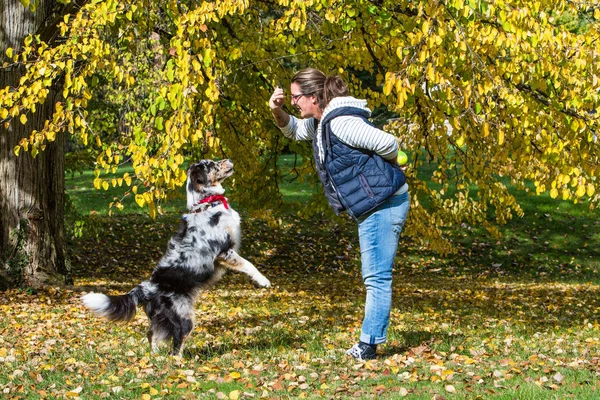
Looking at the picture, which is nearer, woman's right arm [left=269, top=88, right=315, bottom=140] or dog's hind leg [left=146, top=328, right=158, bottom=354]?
woman's right arm [left=269, top=88, right=315, bottom=140]

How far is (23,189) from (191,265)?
196 inches

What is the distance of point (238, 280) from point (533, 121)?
26.1 feet

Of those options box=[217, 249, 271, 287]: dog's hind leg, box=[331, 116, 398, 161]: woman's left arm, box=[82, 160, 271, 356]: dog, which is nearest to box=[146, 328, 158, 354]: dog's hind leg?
box=[82, 160, 271, 356]: dog

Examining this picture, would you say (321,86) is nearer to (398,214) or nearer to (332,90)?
(332,90)

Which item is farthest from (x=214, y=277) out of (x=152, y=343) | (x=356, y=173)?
(x=356, y=173)

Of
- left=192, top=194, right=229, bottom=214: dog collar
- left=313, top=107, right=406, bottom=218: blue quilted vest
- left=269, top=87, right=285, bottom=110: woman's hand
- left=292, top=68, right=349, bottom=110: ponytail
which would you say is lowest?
left=192, top=194, right=229, bottom=214: dog collar

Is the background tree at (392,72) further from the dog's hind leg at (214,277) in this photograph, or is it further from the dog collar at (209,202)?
the dog's hind leg at (214,277)

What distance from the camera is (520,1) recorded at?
18.8ft

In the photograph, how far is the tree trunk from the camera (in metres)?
9.56

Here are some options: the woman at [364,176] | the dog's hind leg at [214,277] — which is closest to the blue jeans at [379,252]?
the woman at [364,176]

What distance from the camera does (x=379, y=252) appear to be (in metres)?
5.06

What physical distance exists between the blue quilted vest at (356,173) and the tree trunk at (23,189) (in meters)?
5.85

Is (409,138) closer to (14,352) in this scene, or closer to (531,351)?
(531,351)

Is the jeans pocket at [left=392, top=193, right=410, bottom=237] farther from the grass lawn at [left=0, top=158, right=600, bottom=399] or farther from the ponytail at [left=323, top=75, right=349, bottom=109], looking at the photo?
the grass lawn at [left=0, top=158, right=600, bottom=399]
